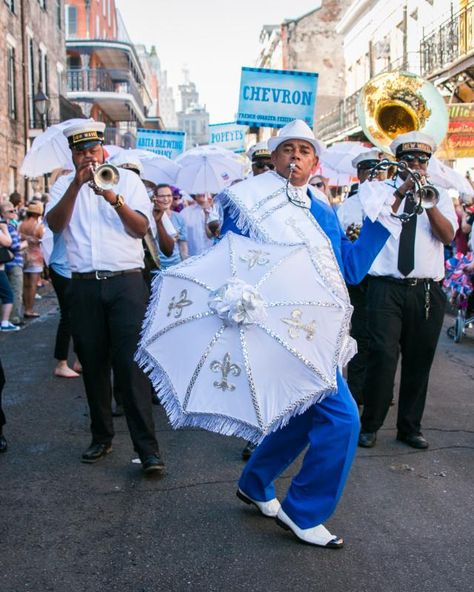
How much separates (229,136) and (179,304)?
626 inches

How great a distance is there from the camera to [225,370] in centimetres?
352

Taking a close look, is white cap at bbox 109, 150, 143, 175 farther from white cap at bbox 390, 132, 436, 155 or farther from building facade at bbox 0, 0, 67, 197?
building facade at bbox 0, 0, 67, 197

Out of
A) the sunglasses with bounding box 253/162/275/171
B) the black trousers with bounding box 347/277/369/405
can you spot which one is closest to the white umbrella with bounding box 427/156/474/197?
the black trousers with bounding box 347/277/369/405

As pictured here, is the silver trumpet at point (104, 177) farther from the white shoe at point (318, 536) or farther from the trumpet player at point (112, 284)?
the white shoe at point (318, 536)

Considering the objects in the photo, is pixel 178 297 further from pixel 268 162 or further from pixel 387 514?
pixel 268 162

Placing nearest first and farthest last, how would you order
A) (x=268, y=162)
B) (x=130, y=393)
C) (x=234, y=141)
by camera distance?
(x=130, y=393)
(x=268, y=162)
(x=234, y=141)

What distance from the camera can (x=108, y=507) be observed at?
4.56 metres

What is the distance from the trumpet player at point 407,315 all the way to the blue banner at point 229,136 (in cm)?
1354

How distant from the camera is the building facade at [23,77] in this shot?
77.7 ft

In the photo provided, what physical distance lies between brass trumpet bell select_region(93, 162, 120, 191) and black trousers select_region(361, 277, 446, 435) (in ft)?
6.93

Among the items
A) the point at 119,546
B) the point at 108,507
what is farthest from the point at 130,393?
the point at 119,546

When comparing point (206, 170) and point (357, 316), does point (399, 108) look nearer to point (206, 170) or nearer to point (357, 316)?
point (357, 316)

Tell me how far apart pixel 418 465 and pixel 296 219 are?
2.24m

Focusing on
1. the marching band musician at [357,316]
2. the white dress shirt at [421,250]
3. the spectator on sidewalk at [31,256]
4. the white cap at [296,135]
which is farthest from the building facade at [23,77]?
the white cap at [296,135]
